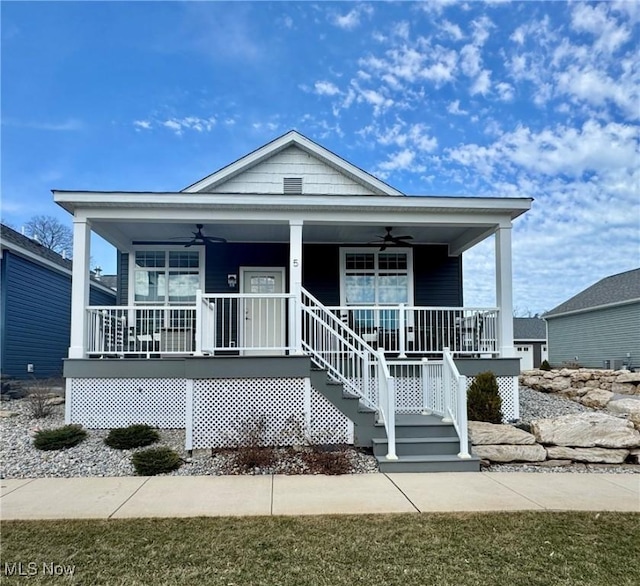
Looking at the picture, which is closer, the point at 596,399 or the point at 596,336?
the point at 596,399

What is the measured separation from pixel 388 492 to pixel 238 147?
14546mm

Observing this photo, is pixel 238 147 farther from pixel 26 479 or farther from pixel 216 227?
pixel 26 479

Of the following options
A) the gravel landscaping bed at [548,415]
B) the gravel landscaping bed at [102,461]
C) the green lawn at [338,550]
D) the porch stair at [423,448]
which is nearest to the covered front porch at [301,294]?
the porch stair at [423,448]

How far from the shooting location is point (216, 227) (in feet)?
32.4

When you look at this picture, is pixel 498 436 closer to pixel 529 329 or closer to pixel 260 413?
pixel 260 413

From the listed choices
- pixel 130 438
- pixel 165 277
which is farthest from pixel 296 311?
pixel 165 277

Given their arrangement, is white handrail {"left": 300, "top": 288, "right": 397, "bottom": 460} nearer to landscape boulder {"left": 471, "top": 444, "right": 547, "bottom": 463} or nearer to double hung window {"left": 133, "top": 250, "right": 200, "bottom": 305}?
landscape boulder {"left": 471, "top": 444, "right": 547, "bottom": 463}

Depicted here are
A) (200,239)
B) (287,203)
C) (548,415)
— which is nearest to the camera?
(287,203)

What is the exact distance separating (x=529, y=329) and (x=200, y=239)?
26270 millimetres

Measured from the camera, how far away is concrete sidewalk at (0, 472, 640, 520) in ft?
14.4

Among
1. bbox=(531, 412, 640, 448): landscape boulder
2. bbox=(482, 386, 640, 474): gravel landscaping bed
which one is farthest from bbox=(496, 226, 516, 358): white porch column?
bbox=(531, 412, 640, 448): landscape boulder

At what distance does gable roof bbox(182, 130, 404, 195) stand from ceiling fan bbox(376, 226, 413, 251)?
4.09 ft

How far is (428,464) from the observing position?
19.5ft

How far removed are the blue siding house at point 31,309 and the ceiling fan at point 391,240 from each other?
8877 mm
